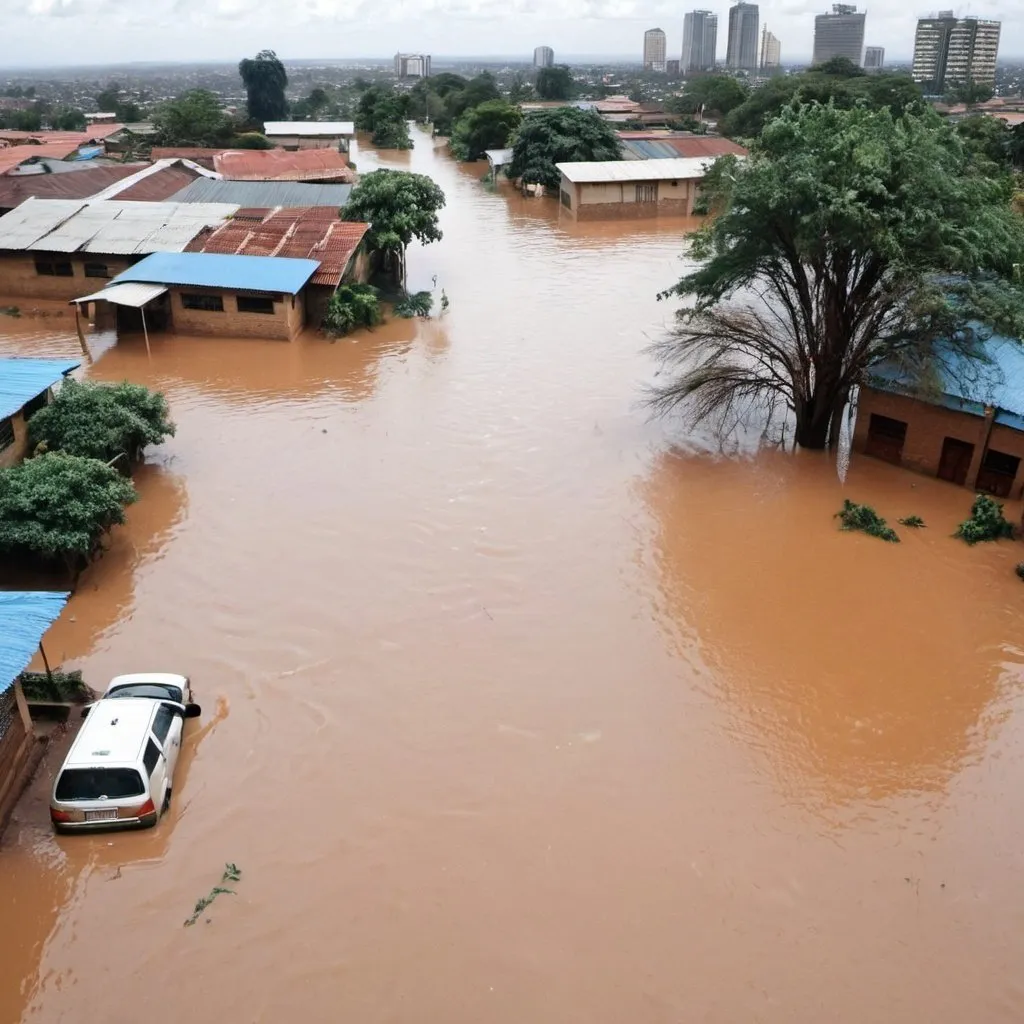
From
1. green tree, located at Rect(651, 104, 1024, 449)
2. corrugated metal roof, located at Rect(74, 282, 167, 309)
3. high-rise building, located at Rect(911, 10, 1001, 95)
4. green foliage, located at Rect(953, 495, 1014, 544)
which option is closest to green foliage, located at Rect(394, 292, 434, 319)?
corrugated metal roof, located at Rect(74, 282, 167, 309)

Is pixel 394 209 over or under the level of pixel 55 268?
over

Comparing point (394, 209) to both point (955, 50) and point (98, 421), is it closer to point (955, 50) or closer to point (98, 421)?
point (98, 421)

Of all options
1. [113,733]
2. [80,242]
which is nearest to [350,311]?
[80,242]

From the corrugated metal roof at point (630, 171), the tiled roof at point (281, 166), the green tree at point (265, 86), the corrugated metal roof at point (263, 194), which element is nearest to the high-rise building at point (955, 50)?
the green tree at point (265, 86)

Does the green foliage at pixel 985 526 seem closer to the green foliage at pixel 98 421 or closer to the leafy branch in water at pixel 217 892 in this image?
the leafy branch in water at pixel 217 892

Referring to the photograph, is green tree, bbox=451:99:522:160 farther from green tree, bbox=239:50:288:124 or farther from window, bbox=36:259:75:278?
window, bbox=36:259:75:278

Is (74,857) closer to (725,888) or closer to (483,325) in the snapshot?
(725,888)
